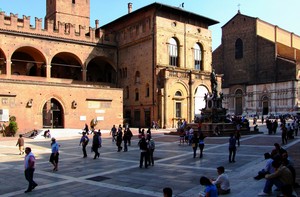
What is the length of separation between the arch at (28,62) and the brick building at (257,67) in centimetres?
4383

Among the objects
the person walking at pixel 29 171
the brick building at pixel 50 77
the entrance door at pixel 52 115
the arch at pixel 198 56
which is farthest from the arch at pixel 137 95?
the person walking at pixel 29 171

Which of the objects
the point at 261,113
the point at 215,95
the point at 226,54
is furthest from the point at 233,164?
the point at 226,54

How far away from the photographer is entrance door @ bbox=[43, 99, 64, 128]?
117ft

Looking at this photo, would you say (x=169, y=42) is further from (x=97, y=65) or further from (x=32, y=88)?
(x=32, y=88)

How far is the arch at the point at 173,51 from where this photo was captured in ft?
138

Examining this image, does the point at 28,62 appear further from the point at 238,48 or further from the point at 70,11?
the point at 238,48

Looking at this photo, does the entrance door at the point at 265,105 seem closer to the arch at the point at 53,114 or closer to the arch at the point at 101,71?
the arch at the point at 101,71

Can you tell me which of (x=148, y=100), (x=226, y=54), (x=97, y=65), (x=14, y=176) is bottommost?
(x=14, y=176)

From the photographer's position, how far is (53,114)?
36.7 metres

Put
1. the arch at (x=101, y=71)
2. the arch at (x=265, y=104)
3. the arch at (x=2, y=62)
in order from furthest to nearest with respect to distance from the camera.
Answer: the arch at (x=265, y=104) < the arch at (x=101, y=71) < the arch at (x=2, y=62)

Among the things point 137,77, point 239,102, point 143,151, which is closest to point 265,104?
point 239,102

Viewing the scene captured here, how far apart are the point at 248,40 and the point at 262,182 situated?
6219 centimetres

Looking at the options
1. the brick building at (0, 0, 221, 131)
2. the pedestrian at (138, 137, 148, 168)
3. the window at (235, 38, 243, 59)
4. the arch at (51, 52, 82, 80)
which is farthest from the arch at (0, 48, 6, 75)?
the window at (235, 38, 243, 59)

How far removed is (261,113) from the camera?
6506cm
